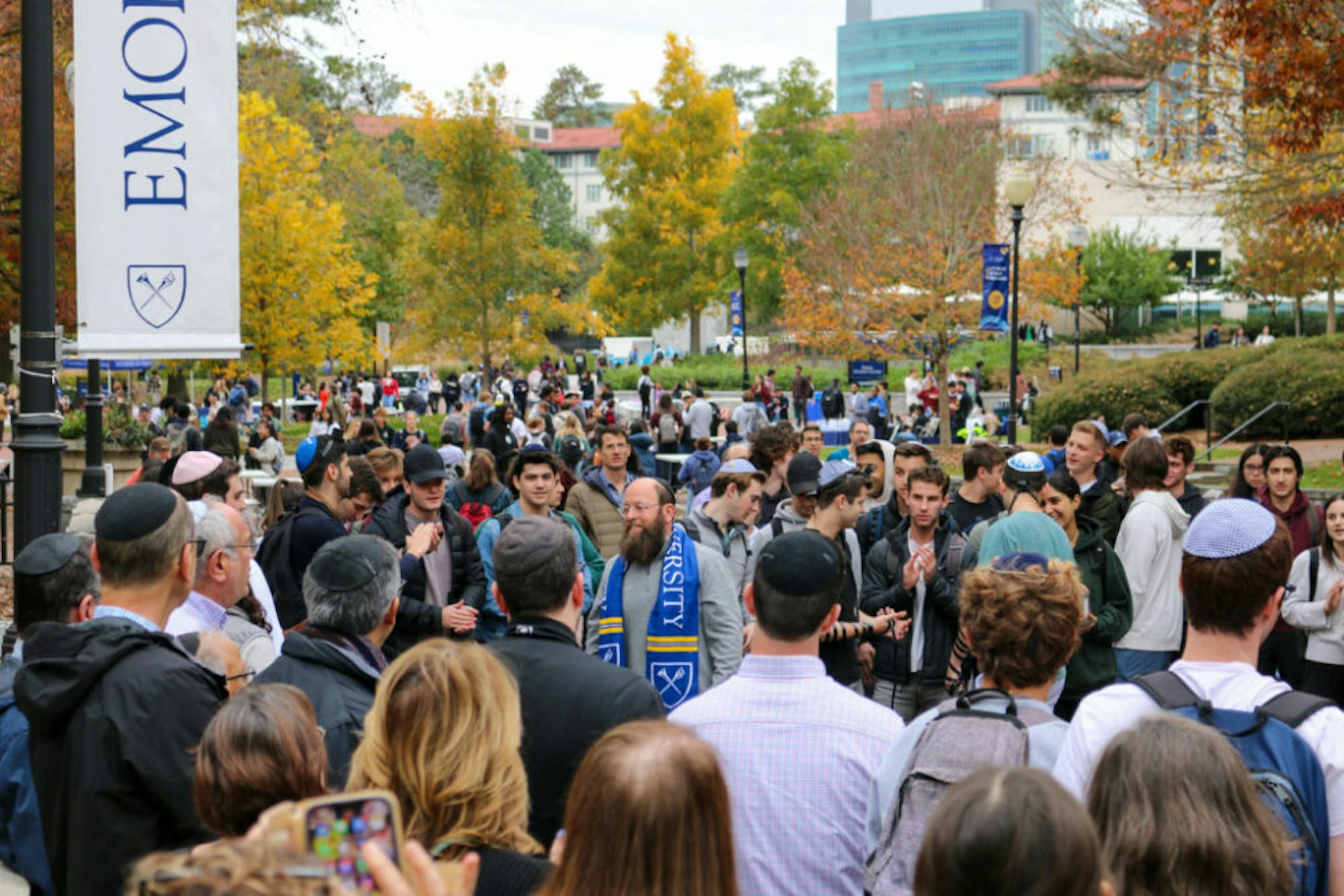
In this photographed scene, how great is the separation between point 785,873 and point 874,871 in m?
0.24

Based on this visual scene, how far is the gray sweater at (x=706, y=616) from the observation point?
6500mm

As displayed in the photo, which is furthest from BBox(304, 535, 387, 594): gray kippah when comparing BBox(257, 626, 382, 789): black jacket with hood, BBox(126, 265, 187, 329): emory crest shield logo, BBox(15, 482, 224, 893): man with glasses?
BBox(126, 265, 187, 329): emory crest shield logo

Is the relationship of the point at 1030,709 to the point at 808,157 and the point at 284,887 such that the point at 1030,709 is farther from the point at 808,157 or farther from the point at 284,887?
the point at 808,157

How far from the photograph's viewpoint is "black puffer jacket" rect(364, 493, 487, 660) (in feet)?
24.6

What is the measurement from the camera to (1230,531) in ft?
12.4

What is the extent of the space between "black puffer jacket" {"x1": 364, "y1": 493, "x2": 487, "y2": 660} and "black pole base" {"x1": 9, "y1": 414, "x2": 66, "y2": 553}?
6.04 ft

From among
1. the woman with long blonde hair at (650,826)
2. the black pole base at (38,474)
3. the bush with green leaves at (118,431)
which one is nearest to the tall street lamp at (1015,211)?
the bush with green leaves at (118,431)

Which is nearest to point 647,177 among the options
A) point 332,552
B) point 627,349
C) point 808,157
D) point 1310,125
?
point 808,157

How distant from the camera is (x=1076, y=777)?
3506 millimetres

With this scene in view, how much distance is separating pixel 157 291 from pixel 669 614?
3.15 meters

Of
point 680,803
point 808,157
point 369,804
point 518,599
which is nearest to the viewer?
point 369,804

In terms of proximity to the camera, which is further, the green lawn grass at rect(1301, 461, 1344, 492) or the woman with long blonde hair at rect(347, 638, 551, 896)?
the green lawn grass at rect(1301, 461, 1344, 492)

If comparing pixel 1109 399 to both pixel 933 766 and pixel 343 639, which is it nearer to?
pixel 343 639

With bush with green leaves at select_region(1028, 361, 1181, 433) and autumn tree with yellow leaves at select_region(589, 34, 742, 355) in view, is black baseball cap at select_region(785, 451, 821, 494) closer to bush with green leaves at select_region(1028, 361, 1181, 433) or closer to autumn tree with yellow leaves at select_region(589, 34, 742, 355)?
bush with green leaves at select_region(1028, 361, 1181, 433)
